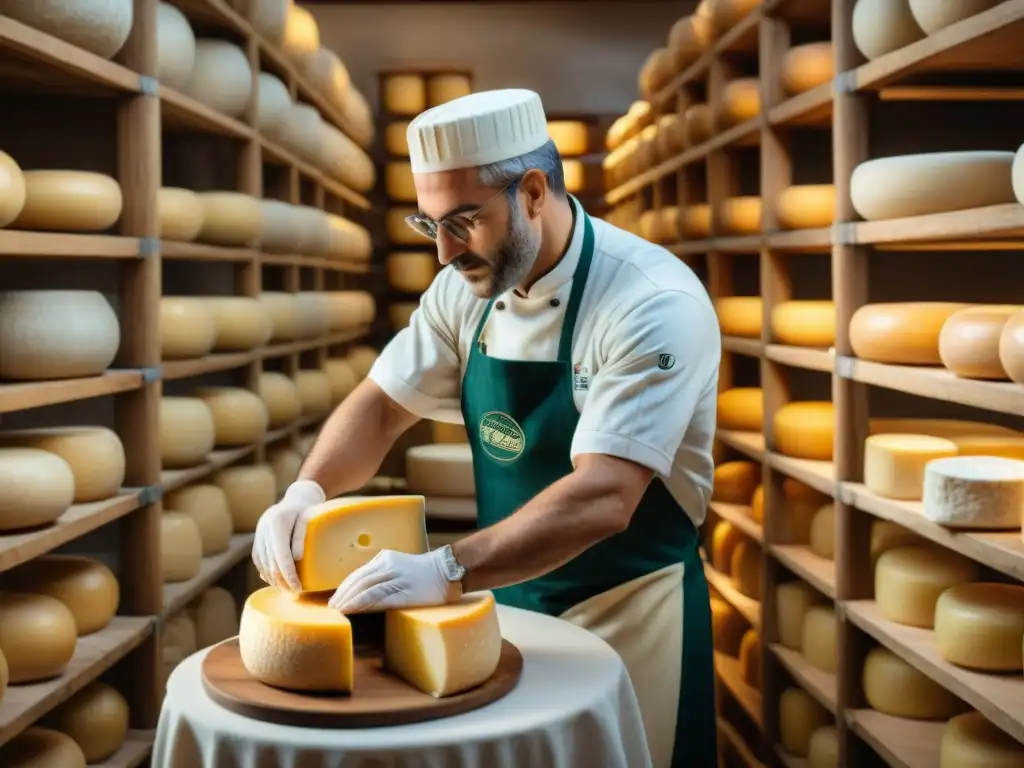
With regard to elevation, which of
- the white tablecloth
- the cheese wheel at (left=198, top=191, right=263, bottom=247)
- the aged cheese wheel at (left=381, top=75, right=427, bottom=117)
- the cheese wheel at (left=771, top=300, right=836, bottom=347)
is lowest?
the white tablecloth

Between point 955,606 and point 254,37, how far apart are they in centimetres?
277

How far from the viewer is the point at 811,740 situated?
3.07 m

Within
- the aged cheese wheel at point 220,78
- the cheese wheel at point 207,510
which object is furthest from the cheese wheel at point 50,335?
the aged cheese wheel at point 220,78

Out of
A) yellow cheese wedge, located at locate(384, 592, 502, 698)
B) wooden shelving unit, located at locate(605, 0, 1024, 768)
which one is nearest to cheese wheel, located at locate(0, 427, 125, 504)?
yellow cheese wedge, located at locate(384, 592, 502, 698)

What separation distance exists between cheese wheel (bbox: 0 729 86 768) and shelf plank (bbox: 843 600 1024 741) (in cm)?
168

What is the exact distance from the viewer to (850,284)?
2713 millimetres

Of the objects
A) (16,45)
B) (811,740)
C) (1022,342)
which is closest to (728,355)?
(811,740)

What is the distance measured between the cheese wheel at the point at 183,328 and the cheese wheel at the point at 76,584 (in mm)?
615

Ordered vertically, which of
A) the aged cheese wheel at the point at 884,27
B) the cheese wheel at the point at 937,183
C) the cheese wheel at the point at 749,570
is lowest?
the cheese wheel at the point at 749,570

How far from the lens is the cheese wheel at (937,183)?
2.29 m

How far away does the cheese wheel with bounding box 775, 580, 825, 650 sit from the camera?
126 inches

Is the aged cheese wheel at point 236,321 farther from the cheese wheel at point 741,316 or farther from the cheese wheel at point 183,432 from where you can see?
the cheese wheel at point 741,316

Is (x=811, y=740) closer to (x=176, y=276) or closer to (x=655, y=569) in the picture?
(x=655, y=569)

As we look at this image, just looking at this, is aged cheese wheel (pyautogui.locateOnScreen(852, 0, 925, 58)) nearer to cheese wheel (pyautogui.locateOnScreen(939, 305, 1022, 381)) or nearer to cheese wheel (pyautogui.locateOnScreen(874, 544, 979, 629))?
cheese wheel (pyautogui.locateOnScreen(939, 305, 1022, 381))
